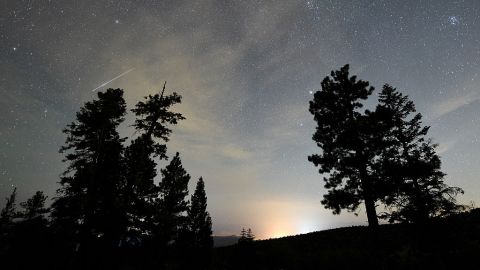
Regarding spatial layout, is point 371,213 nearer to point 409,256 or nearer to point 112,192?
point 409,256

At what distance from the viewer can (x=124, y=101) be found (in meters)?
23.4

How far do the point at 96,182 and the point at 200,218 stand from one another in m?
16.5

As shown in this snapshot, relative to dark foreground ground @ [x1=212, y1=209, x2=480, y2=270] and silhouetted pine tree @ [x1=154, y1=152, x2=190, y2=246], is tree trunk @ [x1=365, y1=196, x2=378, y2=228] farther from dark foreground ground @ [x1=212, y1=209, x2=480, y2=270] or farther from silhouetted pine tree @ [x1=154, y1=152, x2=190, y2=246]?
silhouetted pine tree @ [x1=154, y1=152, x2=190, y2=246]

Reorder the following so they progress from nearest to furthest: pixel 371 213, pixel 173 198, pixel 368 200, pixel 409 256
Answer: pixel 409 256, pixel 371 213, pixel 368 200, pixel 173 198

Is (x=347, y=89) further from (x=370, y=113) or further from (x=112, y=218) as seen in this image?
(x=112, y=218)

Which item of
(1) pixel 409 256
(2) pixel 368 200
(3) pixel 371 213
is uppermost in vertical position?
(2) pixel 368 200

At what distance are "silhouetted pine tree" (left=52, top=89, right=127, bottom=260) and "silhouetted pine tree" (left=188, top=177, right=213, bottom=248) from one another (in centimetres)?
1244

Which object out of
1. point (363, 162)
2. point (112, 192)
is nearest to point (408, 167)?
point (363, 162)

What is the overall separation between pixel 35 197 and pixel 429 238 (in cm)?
4677

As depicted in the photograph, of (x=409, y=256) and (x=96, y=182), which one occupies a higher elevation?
(x=96, y=182)

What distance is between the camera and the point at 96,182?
20.1 m

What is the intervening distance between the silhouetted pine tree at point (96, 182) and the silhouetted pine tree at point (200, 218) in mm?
12444

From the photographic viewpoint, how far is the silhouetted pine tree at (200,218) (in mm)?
31925

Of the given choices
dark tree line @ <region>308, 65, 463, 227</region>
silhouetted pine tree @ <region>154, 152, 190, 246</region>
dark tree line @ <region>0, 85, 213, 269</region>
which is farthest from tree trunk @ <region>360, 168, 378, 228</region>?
silhouetted pine tree @ <region>154, 152, 190, 246</region>
